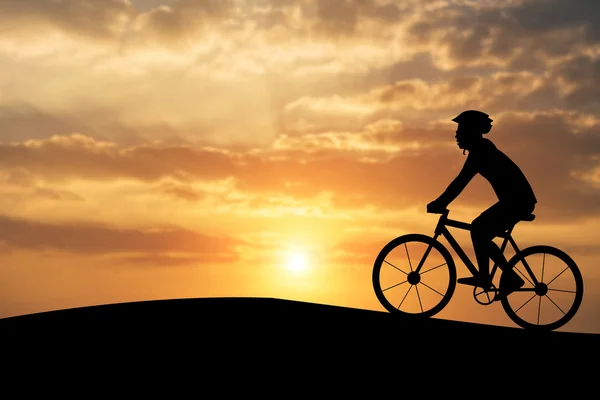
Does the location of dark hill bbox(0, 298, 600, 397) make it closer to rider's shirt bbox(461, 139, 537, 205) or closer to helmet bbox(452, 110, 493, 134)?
rider's shirt bbox(461, 139, 537, 205)

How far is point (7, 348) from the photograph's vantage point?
1102 centimetres

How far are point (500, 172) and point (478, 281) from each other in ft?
5.74

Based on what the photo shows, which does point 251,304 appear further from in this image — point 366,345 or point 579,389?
point 579,389

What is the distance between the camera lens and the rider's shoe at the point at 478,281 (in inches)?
469

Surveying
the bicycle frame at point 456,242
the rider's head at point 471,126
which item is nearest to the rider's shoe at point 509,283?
the bicycle frame at point 456,242

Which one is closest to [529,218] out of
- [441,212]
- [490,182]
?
Answer: [490,182]

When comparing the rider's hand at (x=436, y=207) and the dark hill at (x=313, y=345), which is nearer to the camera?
the dark hill at (x=313, y=345)

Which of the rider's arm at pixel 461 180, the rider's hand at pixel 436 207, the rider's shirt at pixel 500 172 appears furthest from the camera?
the rider's hand at pixel 436 207

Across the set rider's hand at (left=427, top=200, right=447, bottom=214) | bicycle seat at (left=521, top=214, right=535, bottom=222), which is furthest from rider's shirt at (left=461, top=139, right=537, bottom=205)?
rider's hand at (left=427, top=200, right=447, bottom=214)

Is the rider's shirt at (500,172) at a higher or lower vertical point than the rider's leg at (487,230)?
higher

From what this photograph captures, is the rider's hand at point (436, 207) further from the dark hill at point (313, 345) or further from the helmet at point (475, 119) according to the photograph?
the dark hill at point (313, 345)

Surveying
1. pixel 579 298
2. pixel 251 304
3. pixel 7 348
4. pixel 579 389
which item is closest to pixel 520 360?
pixel 579 389

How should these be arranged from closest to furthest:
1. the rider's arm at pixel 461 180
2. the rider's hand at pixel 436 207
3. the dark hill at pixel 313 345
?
the dark hill at pixel 313 345
the rider's arm at pixel 461 180
the rider's hand at pixel 436 207

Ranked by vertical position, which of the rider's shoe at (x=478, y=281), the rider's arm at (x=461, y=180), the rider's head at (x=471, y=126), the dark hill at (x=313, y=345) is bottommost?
the dark hill at (x=313, y=345)
